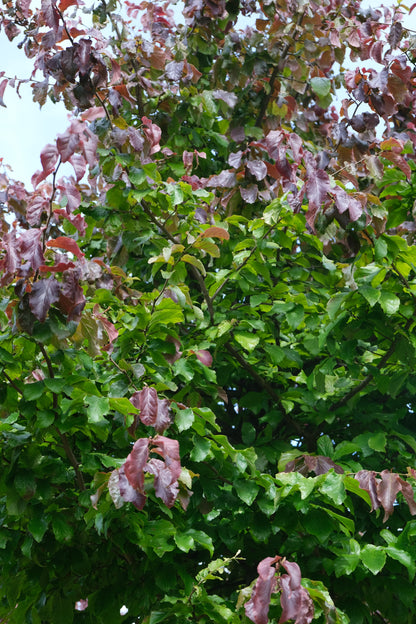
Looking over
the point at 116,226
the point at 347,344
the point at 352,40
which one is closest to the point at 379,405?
the point at 347,344

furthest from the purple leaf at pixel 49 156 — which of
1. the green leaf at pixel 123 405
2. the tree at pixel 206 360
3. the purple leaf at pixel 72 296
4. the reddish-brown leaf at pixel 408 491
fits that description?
the reddish-brown leaf at pixel 408 491

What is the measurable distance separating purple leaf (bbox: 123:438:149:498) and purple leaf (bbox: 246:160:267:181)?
150cm

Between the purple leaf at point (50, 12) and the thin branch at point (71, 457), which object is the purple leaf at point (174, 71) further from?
the thin branch at point (71, 457)

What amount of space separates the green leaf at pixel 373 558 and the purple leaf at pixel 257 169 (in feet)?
5.09

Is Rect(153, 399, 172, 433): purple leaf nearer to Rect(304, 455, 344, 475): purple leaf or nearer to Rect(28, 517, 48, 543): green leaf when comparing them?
Rect(28, 517, 48, 543): green leaf

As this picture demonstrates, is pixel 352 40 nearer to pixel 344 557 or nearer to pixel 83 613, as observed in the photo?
pixel 344 557

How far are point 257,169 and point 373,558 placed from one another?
1.62 m

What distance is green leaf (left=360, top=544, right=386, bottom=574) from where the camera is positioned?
7.25 ft

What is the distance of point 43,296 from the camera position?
6.16ft

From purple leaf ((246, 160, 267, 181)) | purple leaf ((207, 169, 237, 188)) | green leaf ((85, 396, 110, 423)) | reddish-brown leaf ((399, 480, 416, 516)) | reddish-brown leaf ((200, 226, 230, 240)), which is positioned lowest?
reddish-brown leaf ((399, 480, 416, 516))

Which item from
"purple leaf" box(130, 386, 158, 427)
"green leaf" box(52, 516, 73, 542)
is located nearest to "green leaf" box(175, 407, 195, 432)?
"purple leaf" box(130, 386, 158, 427)

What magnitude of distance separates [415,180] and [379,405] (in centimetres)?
113

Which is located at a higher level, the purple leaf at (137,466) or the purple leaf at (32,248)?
the purple leaf at (32,248)

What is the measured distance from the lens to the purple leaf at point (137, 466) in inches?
71.3
